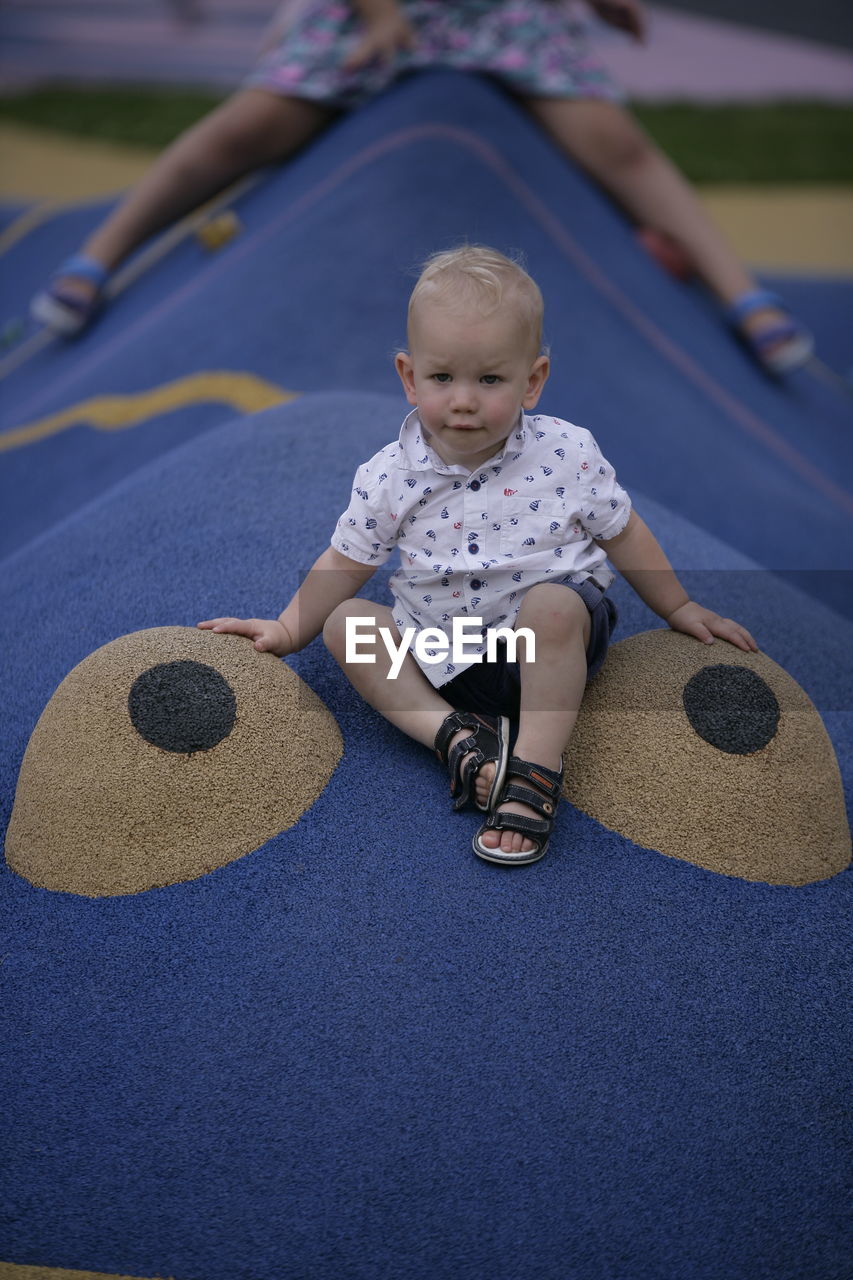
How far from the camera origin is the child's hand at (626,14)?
229 cm

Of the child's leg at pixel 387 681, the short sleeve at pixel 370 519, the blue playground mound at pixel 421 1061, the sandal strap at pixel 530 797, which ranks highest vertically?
the short sleeve at pixel 370 519

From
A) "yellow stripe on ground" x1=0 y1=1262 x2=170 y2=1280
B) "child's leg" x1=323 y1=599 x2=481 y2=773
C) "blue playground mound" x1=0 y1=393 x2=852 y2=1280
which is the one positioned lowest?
"yellow stripe on ground" x1=0 y1=1262 x2=170 y2=1280

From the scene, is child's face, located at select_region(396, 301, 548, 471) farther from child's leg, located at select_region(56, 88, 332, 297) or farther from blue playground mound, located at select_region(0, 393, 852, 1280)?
child's leg, located at select_region(56, 88, 332, 297)

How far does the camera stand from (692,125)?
4551mm

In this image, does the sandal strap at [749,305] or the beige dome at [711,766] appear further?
the sandal strap at [749,305]

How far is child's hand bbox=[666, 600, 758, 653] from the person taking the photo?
3.80 ft

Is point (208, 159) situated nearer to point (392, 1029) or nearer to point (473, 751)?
point (473, 751)

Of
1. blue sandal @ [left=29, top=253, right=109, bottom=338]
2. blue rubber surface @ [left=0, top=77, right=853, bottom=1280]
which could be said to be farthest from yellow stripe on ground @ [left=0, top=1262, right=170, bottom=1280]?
blue sandal @ [left=29, top=253, right=109, bottom=338]

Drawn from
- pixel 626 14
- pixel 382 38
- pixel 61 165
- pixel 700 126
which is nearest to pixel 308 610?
pixel 382 38

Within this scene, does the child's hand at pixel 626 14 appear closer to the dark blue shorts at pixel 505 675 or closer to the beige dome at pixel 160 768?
the dark blue shorts at pixel 505 675

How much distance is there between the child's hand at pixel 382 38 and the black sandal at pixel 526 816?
1679 mm

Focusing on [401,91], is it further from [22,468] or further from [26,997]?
[26,997]

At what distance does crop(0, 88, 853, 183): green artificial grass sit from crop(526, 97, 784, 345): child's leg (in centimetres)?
182

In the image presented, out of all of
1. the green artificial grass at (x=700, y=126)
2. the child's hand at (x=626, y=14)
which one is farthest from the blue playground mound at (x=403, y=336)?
the green artificial grass at (x=700, y=126)
